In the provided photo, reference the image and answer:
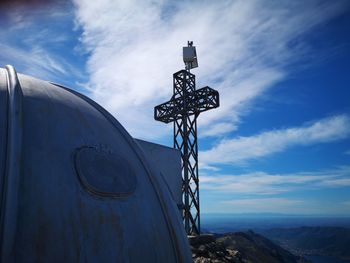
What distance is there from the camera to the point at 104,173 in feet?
11.2

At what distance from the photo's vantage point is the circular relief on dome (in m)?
3.23

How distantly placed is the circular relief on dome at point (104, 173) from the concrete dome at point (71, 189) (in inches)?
0.5

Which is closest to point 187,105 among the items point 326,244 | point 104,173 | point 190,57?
point 190,57

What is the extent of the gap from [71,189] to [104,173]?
50 centimetres

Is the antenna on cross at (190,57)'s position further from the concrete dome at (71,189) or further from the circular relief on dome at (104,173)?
the circular relief on dome at (104,173)

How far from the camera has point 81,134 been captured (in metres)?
3.63

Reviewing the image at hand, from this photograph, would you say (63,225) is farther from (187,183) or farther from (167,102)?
(167,102)

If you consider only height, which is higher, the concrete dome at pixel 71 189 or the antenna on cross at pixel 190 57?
the antenna on cross at pixel 190 57

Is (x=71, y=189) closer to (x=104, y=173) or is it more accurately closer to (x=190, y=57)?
(x=104, y=173)

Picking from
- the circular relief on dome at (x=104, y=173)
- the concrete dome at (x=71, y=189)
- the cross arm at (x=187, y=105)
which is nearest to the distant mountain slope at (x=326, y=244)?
the cross arm at (x=187, y=105)

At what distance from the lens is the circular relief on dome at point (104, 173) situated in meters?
3.23

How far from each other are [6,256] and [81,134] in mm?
1630

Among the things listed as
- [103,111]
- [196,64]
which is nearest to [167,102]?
[196,64]

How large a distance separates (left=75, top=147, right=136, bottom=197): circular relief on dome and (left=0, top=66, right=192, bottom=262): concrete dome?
0.01 metres
